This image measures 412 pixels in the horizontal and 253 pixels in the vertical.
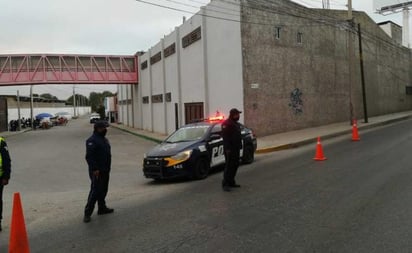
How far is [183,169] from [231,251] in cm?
587

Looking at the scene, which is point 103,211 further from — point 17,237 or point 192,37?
point 192,37

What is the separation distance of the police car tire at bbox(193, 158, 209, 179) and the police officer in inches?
148

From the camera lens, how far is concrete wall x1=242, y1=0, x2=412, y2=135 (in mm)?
21438

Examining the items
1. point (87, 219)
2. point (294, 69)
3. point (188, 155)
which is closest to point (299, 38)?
point (294, 69)

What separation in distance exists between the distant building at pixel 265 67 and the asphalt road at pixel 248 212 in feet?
30.2

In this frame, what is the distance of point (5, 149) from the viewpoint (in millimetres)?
7086

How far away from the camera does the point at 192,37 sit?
86.3 ft

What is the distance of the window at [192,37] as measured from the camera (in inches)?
995

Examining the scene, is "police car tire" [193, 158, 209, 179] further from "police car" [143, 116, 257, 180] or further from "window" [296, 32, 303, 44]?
"window" [296, 32, 303, 44]

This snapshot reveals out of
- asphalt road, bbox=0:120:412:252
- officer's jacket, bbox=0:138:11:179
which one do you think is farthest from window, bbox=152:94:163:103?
officer's jacket, bbox=0:138:11:179

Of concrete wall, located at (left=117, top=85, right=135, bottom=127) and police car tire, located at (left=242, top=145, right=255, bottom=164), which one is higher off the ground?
concrete wall, located at (left=117, top=85, right=135, bottom=127)

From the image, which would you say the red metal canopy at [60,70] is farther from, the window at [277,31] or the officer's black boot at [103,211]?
the officer's black boot at [103,211]

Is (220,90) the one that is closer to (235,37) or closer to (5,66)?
(235,37)

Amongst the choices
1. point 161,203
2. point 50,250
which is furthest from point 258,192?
point 50,250
